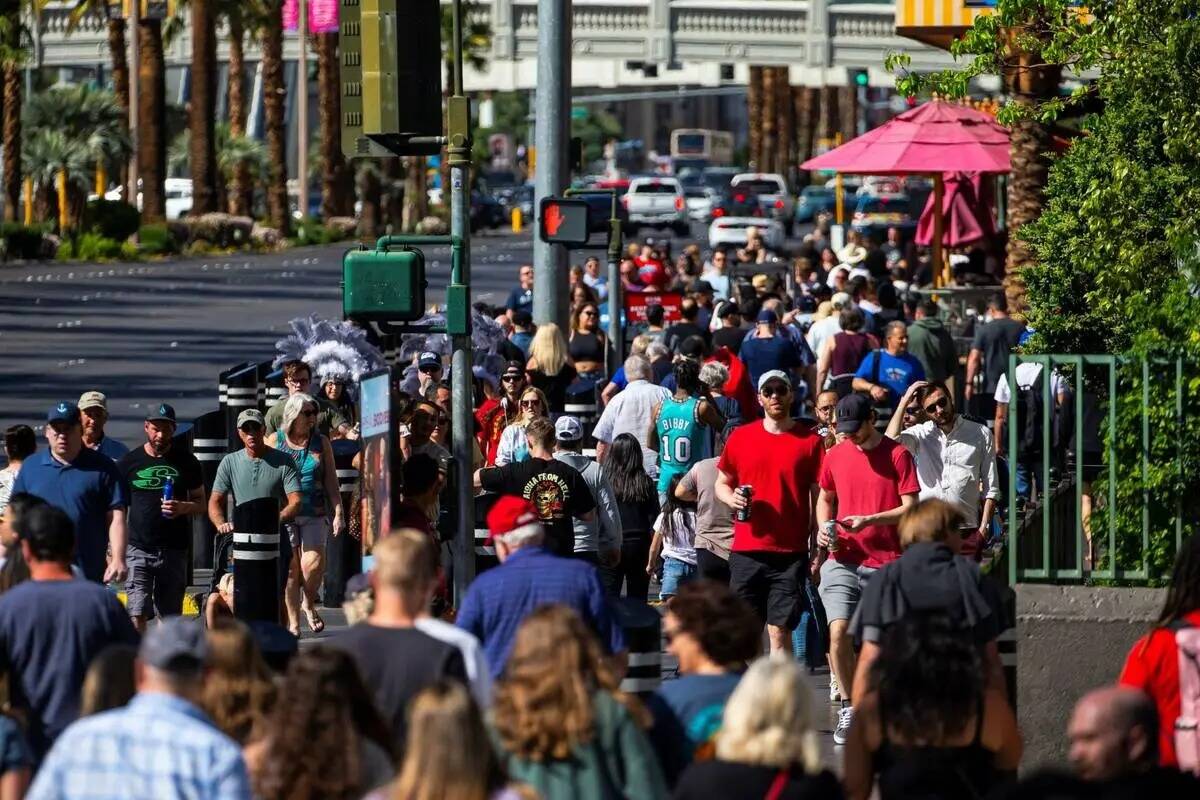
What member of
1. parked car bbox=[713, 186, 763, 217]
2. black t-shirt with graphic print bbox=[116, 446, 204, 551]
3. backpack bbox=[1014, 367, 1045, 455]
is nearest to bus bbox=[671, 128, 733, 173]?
parked car bbox=[713, 186, 763, 217]

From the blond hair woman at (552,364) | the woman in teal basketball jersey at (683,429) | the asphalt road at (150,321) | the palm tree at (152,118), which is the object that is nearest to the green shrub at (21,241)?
the asphalt road at (150,321)

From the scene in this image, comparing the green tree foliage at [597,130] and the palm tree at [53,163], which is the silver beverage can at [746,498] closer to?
the palm tree at [53,163]

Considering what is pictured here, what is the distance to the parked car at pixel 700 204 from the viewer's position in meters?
80.1

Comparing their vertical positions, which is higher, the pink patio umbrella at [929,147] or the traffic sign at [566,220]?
the pink patio umbrella at [929,147]

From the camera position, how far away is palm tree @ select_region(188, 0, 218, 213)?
5400 cm

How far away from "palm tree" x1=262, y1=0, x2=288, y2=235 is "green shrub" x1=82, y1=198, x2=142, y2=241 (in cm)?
937

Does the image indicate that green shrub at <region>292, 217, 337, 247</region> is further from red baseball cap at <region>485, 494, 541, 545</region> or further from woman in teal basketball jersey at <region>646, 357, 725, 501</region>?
red baseball cap at <region>485, 494, 541, 545</region>

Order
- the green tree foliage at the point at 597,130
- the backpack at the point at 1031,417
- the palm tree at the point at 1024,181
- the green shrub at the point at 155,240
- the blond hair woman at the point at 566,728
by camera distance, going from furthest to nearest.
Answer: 1. the green tree foliage at the point at 597,130
2. the green shrub at the point at 155,240
3. the palm tree at the point at 1024,181
4. the backpack at the point at 1031,417
5. the blond hair woman at the point at 566,728

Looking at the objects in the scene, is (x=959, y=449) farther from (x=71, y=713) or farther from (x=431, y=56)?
(x=71, y=713)

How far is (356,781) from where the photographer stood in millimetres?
6488

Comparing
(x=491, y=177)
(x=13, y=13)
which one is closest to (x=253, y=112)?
(x=491, y=177)

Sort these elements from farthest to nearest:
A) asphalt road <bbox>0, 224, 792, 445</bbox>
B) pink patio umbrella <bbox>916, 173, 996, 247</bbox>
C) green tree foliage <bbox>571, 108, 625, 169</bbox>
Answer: green tree foliage <bbox>571, 108, 625, 169</bbox> → pink patio umbrella <bbox>916, 173, 996, 247</bbox> → asphalt road <bbox>0, 224, 792, 445</bbox>

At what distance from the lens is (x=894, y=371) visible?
725 inches

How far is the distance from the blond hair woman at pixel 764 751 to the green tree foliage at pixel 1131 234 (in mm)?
4715
